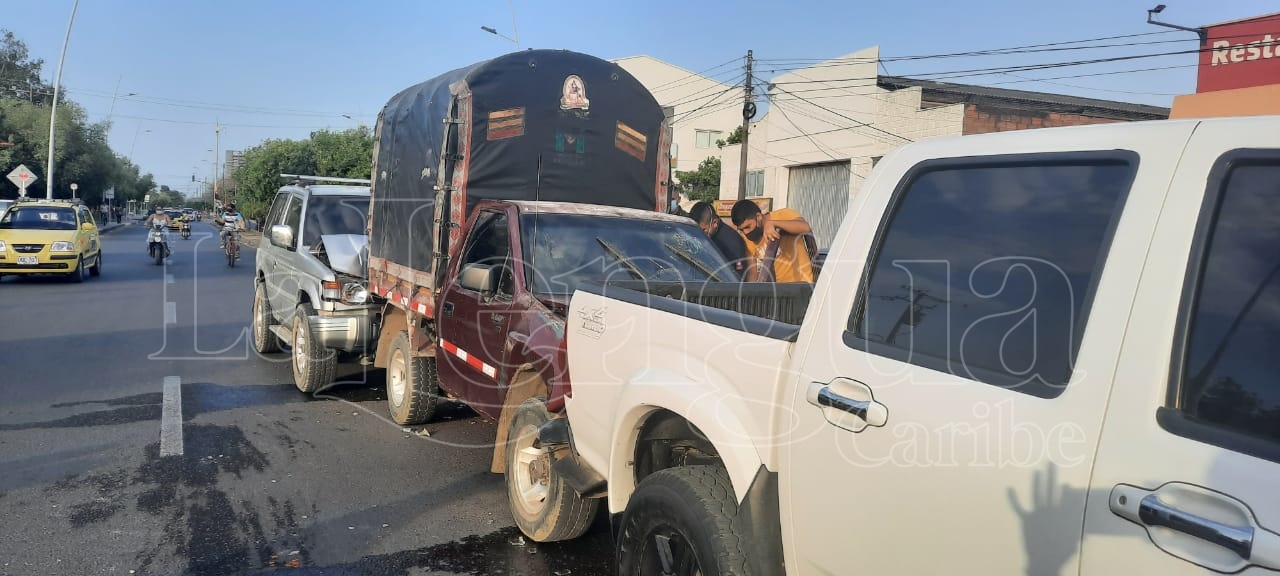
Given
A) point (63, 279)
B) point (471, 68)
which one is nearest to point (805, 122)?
point (63, 279)

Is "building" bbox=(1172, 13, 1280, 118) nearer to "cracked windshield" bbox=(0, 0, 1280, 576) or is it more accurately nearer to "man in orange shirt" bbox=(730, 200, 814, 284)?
"cracked windshield" bbox=(0, 0, 1280, 576)

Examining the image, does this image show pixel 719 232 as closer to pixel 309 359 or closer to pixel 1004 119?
pixel 309 359

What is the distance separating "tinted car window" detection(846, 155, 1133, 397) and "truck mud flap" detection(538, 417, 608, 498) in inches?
70.9

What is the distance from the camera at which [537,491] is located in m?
4.63

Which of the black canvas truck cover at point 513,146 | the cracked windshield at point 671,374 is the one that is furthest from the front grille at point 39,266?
the black canvas truck cover at point 513,146

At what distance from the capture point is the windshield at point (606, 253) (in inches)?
217

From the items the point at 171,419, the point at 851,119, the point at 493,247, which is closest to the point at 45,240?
the point at 171,419

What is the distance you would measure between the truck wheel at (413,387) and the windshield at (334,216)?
274 centimetres

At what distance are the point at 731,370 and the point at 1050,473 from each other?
46.1 inches

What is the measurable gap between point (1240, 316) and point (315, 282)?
790cm

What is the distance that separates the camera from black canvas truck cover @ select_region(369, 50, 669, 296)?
22.1 ft

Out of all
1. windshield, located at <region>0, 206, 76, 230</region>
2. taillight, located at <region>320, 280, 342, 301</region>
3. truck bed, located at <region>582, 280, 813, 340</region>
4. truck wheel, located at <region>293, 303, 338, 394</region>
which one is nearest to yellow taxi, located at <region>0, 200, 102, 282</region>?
windshield, located at <region>0, 206, 76, 230</region>

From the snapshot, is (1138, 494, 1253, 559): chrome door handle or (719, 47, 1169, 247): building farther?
(719, 47, 1169, 247): building

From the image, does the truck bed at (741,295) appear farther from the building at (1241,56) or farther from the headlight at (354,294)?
the building at (1241,56)
